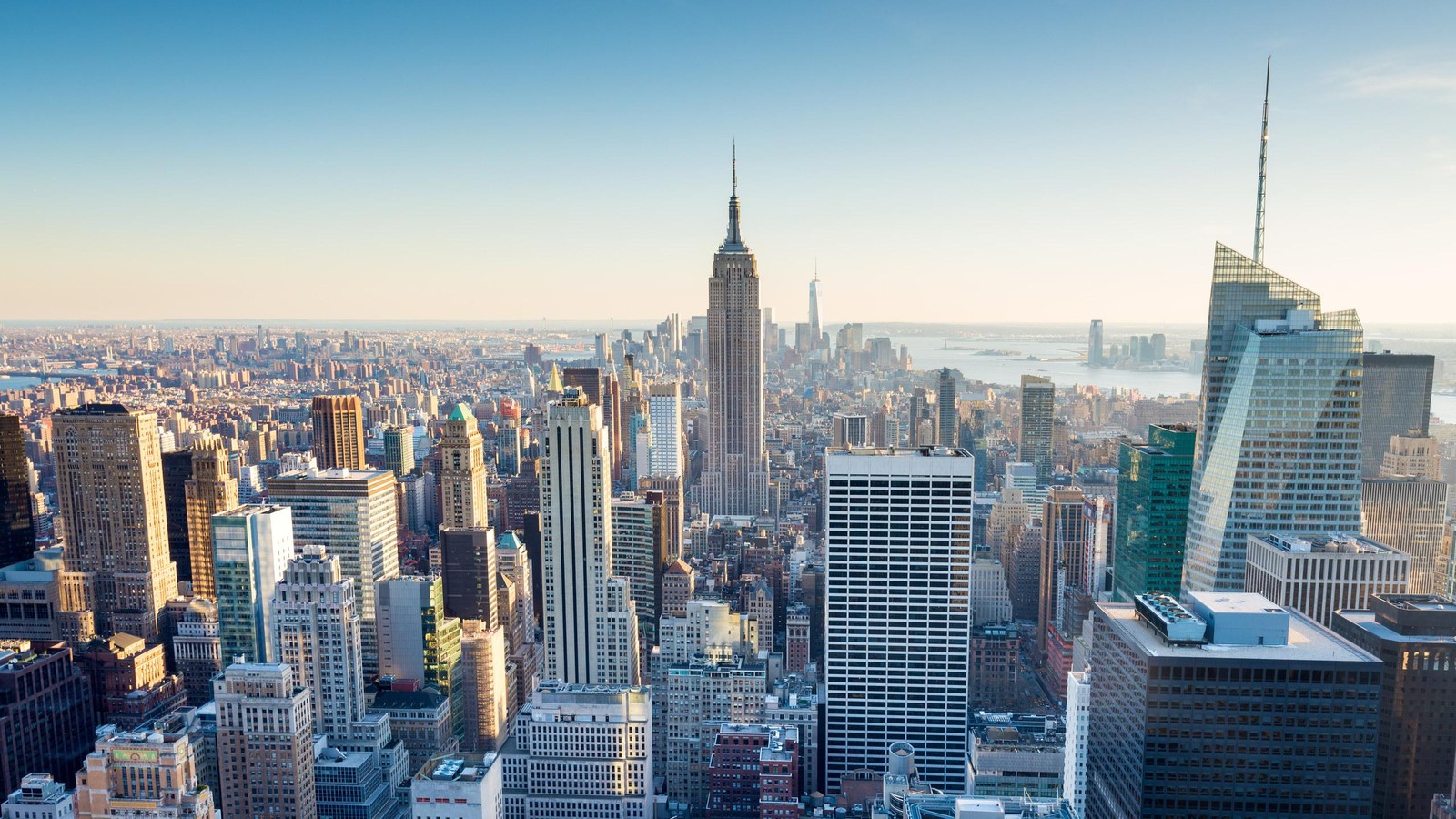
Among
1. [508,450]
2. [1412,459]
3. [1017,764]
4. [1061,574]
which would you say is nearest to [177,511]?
[508,450]

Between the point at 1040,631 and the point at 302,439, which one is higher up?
the point at 302,439

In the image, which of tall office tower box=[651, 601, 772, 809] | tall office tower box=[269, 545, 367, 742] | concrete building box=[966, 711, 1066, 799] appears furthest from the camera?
tall office tower box=[651, 601, 772, 809]

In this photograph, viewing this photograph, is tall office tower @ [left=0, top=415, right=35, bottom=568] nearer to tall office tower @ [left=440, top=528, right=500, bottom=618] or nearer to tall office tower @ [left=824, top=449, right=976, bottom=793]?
tall office tower @ [left=440, top=528, right=500, bottom=618]

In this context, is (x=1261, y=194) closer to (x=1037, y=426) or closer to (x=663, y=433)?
(x=1037, y=426)

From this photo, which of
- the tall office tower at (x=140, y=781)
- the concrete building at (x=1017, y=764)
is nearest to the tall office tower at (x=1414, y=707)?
the concrete building at (x=1017, y=764)

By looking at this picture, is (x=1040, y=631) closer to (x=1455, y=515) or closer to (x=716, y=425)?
(x=1455, y=515)

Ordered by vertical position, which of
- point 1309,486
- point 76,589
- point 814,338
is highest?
point 814,338

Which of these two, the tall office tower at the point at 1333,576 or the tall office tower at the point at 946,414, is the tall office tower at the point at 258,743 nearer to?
the tall office tower at the point at 1333,576

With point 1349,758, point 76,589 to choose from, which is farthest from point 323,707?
point 1349,758

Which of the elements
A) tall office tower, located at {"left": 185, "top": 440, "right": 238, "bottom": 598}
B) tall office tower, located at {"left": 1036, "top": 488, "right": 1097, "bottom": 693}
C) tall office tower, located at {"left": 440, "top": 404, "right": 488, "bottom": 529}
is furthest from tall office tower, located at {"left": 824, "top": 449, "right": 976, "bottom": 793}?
tall office tower, located at {"left": 185, "top": 440, "right": 238, "bottom": 598}
